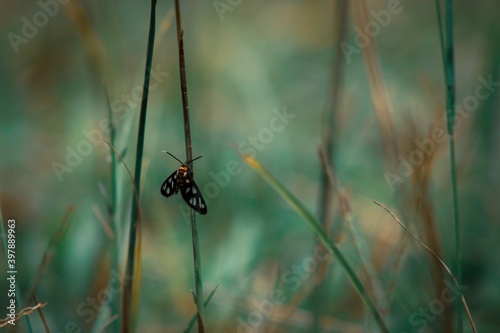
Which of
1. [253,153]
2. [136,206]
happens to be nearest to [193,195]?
[136,206]

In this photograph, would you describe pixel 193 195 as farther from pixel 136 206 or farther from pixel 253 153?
pixel 253 153

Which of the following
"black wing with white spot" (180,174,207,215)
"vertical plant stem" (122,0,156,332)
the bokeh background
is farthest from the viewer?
the bokeh background

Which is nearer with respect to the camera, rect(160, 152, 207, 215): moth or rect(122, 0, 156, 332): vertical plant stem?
rect(122, 0, 156, 332): vertical plant stem

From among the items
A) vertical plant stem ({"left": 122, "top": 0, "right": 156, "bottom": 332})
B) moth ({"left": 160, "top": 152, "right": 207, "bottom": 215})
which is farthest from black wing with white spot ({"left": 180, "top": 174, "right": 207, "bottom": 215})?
vertical plant stem ({"left": 122, "top": 0, "right": 156, "bottom": 332})

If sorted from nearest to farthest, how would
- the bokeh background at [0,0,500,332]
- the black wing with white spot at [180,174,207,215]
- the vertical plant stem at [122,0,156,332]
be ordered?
1. the vertical plant stem at [122,0,156,332]
2. the black wing with white spot at [180,174,207,215]
3. the bokeh background at [0,0,500,332]

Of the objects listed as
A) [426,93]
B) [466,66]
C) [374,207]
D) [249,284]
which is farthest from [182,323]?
[466,66]

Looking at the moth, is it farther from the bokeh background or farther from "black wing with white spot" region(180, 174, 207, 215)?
the bokeh background

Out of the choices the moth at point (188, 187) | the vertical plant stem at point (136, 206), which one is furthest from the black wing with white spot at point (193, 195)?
the vertical plant stem at point (136, 206)
